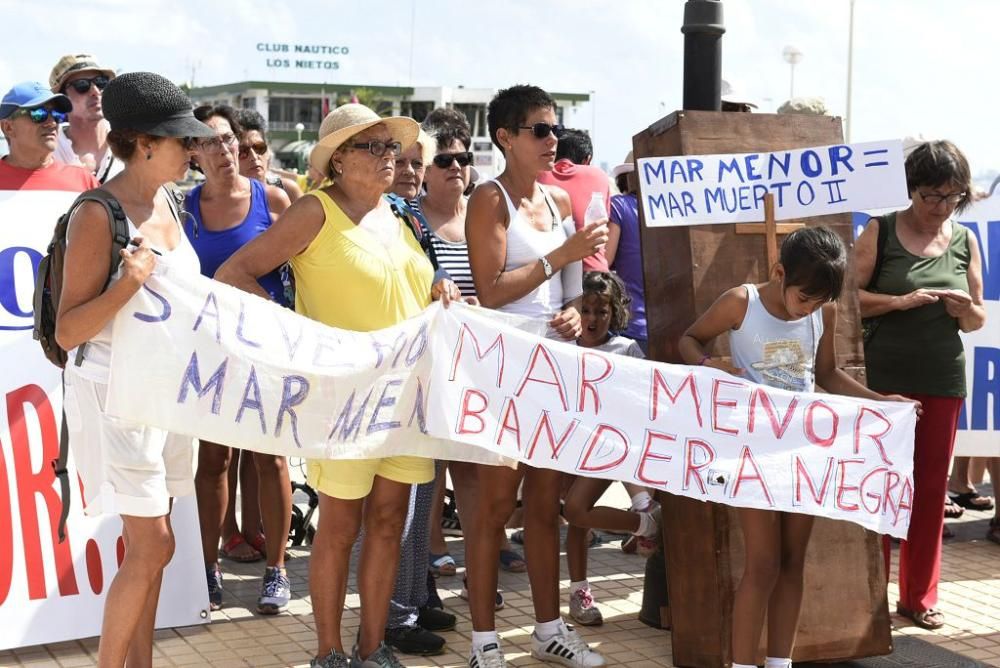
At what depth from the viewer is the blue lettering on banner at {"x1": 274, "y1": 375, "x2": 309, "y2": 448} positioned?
4234mm

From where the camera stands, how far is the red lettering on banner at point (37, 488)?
5.14m

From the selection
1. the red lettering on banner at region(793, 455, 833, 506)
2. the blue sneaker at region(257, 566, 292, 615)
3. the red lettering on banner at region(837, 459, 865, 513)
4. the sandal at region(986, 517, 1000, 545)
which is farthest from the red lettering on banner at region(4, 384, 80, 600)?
the sandal at region(986, 517, 1000, 545)

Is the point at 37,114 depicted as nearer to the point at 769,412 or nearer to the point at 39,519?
the point at 39,519

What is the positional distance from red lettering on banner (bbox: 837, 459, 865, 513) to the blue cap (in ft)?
11.4

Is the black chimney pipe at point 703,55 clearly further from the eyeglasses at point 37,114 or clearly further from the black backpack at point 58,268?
the eyeglasses at point 37,114

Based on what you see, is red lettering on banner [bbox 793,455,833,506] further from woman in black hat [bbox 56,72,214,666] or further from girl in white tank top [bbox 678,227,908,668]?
woman in black hat [bbox 56,72,214,666]

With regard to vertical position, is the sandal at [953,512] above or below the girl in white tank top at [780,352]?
below

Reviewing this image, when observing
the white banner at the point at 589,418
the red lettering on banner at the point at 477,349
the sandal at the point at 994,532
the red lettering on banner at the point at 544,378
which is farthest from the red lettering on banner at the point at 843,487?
the sandal at the point at 994,532

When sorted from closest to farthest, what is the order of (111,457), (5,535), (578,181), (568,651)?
(111,457) < (568,651) < (5,535) < (578,181)

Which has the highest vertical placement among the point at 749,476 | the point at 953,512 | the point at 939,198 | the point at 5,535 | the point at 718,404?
the point at 939,198

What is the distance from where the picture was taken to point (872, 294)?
578 centimetres

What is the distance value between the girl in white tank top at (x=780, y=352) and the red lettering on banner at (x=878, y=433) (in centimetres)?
10

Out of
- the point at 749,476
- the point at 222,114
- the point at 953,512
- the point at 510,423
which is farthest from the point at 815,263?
the point at 953,512

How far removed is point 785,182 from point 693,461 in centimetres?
116
